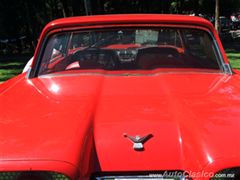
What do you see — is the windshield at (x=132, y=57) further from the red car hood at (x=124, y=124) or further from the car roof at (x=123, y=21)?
the red car hood at (x=124, y=124)

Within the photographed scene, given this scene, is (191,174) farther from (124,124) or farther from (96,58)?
(96,58)

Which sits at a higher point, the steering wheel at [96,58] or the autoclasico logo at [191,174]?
the autoclasico logo at [191,174]

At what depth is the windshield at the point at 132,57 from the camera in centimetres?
365

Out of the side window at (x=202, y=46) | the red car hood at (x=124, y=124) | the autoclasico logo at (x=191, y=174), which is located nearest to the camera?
the autoclasico logo at (x=191, y=174)

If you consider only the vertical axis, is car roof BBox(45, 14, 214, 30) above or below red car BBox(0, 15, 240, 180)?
above

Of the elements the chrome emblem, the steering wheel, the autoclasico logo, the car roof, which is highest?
the car roof

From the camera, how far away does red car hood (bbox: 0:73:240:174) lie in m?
2.03

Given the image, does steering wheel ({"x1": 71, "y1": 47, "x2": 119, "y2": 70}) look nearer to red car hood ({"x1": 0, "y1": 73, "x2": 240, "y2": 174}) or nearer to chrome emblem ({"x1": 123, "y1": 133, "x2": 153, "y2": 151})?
red car hood ({"x1": 0, "y1": 73, "x2": 240, "y2": 174})

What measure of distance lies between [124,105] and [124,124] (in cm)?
31

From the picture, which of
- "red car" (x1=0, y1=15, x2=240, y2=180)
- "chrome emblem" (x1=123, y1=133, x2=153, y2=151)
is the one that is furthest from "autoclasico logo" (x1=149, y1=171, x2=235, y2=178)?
"chrome emblem" (x1=123, y1=133, x2=153, y2=151)

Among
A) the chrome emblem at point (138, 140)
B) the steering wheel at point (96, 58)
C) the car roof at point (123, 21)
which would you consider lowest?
the steering wheel at point (96, 58)

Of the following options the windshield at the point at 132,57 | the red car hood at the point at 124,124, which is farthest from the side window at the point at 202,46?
the red car hood at the point at 124,124

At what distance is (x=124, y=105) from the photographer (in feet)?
8.45

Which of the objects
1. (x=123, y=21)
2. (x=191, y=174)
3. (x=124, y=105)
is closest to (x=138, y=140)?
(x=191, y=174)
